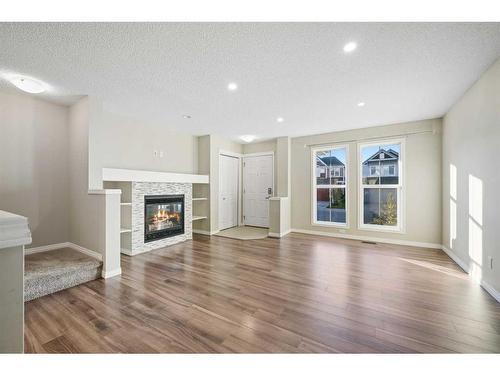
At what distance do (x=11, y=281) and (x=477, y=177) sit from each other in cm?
421

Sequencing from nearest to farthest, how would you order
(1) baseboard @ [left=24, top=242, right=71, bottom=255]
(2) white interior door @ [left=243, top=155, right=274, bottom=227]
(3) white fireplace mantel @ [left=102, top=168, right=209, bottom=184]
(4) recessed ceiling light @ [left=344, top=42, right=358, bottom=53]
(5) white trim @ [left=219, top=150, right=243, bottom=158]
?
(4) recessed ceiling light @ [left=344, top=42, right=358, bottom=53], (1) baseboard @ [left=24, top=242, right=71, bottom=255], (3) white fireplace mantel @ [left=102, top=168, right=209, bottom=184], (5) white trim @ [left=219, top=150, right=243, bottom=158], (2) white interior door @ [left=243, top=155, right=274, bottom=227]

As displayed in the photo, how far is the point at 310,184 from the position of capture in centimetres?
525

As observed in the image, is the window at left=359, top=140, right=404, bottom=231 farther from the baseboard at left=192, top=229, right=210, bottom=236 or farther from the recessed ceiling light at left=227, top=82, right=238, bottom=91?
the baseboard at left=192, top=229, right=210, bottom=236

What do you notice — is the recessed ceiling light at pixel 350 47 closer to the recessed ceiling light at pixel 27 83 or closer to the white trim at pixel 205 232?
the recessed ceiling light at pixel 27 83

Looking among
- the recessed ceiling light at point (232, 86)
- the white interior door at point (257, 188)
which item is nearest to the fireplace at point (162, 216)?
the white interior door at point (257, 188)

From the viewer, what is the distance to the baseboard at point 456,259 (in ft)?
9.36

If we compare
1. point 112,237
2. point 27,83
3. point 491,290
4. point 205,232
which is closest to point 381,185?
point 491,290

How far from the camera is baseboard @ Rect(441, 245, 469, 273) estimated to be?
9.36 ft

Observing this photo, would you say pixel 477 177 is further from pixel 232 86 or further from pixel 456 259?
pixel 232 86

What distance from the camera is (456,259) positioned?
3182 millimetres

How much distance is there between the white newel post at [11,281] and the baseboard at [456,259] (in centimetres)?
442

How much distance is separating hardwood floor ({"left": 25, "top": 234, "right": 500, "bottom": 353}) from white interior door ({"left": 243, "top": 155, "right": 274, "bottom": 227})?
112 inches

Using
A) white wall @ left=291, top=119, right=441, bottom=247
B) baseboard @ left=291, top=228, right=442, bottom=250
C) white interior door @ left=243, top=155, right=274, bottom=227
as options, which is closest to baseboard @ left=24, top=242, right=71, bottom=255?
white interior door @ left=243, top=155, right=274, bottom=227
